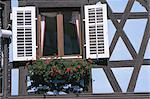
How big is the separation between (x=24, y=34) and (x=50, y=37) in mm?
549

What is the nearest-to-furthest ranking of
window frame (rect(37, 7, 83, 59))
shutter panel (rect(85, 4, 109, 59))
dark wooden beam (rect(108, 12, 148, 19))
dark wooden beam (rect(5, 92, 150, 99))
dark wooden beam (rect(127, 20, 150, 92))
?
dark wooden beam (rect(5, 92, 150, 99)), dark wooden beam (rect(127, 20, 150, 92)), shutter panel (rect(85, 4, 109, 59)), dark wooden beam (rect(108, 12, 148, 19)), window frame (rect(37, 7, 83, 59))

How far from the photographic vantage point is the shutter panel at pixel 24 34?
28.6 feet

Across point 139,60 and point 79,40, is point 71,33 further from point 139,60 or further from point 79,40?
point 139,60

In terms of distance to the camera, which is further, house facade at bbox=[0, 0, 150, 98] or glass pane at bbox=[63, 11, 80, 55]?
glass pane at bbox=[63, 11, 80, 55]

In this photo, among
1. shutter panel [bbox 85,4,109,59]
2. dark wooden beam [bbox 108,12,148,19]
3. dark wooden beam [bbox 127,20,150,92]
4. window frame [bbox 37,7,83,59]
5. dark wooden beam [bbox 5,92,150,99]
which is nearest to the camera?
dark wooden beam [bbox 5,92,150,99]

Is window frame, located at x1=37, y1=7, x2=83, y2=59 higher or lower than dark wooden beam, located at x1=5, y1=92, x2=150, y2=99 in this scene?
higher

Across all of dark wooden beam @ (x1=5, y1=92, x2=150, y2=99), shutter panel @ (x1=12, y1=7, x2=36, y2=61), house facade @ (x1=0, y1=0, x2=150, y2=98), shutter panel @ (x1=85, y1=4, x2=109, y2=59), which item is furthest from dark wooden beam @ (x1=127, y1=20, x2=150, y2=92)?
shutter panel @ (x1=12, y1=7, x2=36, y2=61)

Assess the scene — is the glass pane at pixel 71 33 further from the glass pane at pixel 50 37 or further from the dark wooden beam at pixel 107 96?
the dark wooden beam at pixel 107 96

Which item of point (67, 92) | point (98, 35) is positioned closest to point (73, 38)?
point (98, 35)

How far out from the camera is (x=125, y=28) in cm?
875

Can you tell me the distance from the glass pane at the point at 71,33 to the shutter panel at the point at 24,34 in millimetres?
662

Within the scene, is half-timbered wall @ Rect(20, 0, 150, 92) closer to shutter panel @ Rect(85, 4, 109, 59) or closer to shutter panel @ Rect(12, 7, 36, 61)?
shutter panel @ Rect(85, 4, 109, 59)

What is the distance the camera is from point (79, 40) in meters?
8.97

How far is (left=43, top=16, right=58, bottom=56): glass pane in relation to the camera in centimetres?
898
